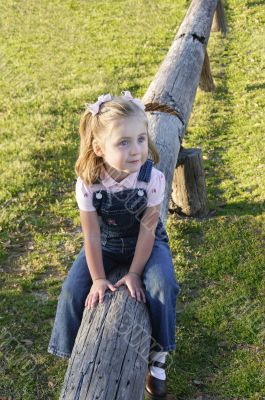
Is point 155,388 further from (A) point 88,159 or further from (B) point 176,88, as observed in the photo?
(B) point 176,88

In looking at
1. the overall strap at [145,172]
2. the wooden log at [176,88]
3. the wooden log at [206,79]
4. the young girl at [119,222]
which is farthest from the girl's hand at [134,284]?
the wooden log at [206,79]

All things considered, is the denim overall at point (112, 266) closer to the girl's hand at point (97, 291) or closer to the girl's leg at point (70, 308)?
the girl's leg at point (70, 308)

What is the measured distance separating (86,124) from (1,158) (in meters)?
4.40

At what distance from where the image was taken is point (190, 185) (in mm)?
5941

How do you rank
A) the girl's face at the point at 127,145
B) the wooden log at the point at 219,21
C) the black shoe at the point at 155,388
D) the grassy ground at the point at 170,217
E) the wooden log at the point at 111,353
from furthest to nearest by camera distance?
the wooden log at the point at 219,21 < the grassy ground at the point at 170,217 < the black shoe at the point at 155,388 < the girl's face at the point at 127,145 < the wooden log at the point at 111,353

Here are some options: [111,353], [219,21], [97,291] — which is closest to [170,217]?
[97,291]

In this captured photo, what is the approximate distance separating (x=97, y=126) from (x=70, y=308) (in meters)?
1.06

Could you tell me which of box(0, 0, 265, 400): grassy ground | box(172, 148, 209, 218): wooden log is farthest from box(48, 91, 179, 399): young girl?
box(172, 148, 209, 218): wooden log

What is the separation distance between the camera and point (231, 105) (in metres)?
9.05

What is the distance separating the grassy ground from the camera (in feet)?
13.8

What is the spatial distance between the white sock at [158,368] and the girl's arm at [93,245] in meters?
0.60

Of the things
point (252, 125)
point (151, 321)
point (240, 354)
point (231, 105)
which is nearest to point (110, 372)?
point (151, 321)

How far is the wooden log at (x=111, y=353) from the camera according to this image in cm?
280

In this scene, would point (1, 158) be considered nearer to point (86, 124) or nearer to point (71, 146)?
point (71, 146)
